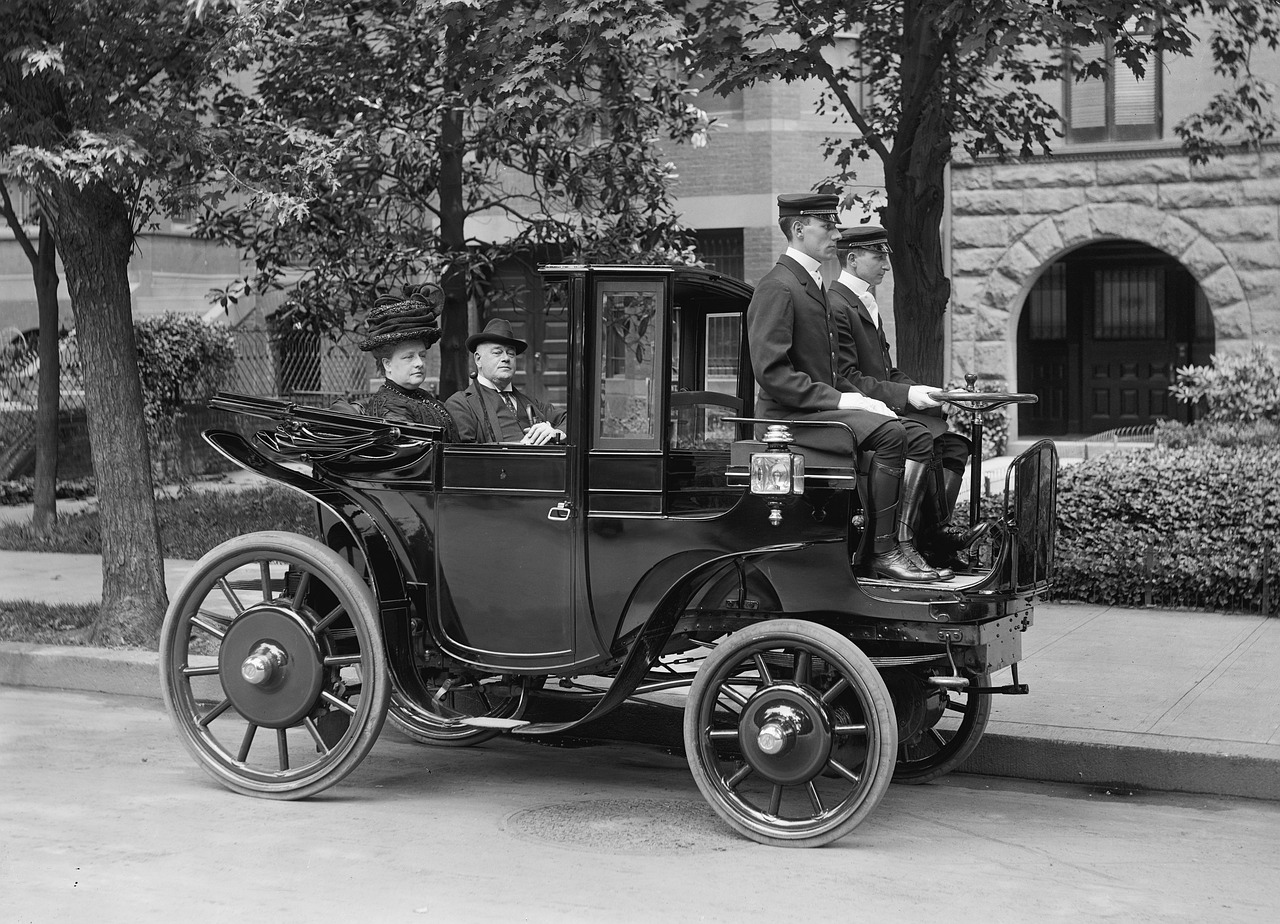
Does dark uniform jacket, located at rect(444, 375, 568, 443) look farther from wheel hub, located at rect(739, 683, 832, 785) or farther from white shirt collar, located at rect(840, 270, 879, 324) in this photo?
wheel hub, located at rect(739, 683, 832, 785)

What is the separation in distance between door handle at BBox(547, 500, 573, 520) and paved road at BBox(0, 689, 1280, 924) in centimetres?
122

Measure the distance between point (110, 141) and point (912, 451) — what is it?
4.77 meters

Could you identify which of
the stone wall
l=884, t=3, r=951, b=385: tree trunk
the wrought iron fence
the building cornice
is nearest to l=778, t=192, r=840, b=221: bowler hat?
l=884, t=3, r=951, b=385: tree trunk

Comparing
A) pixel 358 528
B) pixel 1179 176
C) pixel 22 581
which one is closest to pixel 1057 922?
pixel 358 528

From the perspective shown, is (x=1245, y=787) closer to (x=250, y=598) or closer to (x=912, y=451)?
(x=912, y=451)

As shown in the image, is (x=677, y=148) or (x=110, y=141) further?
(x=677, y=148)

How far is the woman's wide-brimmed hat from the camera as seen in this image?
682 centimetres

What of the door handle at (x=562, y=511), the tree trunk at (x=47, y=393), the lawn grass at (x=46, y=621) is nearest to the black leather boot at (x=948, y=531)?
the door handle at (x=562, y=511)

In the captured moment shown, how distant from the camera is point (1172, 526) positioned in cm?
1028

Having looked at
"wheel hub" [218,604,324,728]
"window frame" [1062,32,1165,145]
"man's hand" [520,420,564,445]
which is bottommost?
"wheel hub" [218,604,324,728]

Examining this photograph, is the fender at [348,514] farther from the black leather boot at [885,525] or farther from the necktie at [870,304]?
the necktie at [870,304]

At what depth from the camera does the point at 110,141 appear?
27.0 feet

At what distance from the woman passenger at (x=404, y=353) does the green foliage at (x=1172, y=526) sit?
5332mm

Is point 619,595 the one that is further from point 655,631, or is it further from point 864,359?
point 864,359
